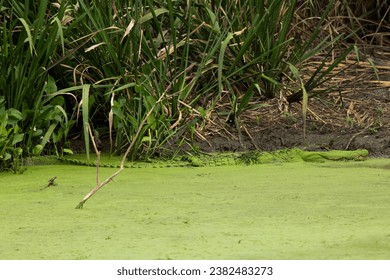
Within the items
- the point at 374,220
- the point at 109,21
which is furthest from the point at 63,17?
the point at 374,220

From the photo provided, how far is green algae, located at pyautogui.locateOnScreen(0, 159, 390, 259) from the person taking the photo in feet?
6.70

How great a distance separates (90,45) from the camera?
3670 millimetres

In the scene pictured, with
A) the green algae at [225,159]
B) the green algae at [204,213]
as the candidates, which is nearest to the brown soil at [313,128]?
the green algae at [225,159]

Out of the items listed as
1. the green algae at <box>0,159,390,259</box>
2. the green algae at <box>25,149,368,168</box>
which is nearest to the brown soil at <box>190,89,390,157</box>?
the green algae at <box>25,149,368,168</box>

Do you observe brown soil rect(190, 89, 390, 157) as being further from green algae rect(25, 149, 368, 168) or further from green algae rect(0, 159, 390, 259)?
green algae rect(0, 159, 390, 259)

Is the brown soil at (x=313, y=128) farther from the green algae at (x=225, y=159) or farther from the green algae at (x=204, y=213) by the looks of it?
the green algae at (x=204, y=213)

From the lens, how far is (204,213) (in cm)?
247

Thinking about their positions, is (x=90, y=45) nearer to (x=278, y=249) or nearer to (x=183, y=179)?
(x=183, y=179)

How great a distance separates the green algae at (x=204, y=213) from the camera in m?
2.04

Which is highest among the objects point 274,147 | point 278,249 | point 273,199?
point 278,249

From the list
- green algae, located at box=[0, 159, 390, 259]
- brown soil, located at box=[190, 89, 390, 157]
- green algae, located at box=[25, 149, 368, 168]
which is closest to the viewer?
green algae, located at box=[0, 159, 390, 259]

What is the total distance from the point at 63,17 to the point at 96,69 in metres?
0.25

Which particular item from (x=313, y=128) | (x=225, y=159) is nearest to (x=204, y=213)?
(x=225, y=159)

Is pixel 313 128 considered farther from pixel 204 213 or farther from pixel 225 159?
pixel 204 213
